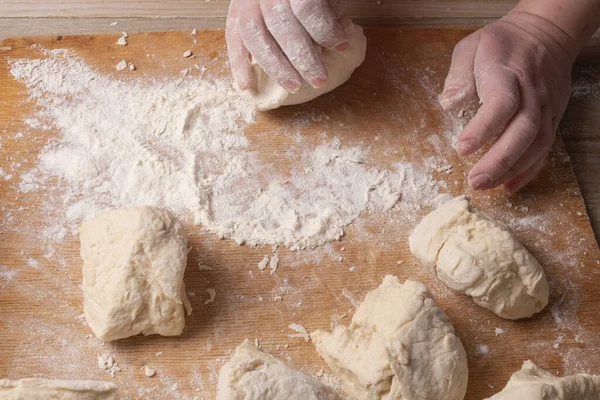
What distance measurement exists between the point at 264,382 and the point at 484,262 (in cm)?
70

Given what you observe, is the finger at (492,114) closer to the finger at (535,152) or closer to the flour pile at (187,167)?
the finger at (535,152)

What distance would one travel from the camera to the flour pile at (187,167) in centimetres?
191

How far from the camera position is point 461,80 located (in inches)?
77.6

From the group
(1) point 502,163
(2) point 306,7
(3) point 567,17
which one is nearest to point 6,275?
(2) point 306,7

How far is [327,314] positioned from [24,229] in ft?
3.15

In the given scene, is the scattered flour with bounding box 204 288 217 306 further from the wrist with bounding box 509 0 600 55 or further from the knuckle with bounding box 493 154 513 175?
the wrist with bounding box 509 0 600 55

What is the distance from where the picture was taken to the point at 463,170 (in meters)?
2.04

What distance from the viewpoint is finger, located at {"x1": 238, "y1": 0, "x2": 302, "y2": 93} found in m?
1.91

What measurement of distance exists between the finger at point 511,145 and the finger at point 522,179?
0.11 metres

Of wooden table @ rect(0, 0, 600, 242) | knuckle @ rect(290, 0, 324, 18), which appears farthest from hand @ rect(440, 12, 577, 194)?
knuckle @ rect(290, 0, 324, 18)

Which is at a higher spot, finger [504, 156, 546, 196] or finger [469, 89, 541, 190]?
finger [469, 89, 541, 190]

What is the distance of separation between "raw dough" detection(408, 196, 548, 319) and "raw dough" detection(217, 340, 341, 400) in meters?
0.49

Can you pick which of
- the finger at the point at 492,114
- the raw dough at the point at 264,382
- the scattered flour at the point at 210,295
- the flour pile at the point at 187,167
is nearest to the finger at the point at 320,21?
the flour pile at the point at 187,167

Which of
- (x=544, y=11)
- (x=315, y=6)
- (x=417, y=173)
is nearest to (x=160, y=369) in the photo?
(x=417, y=173)
